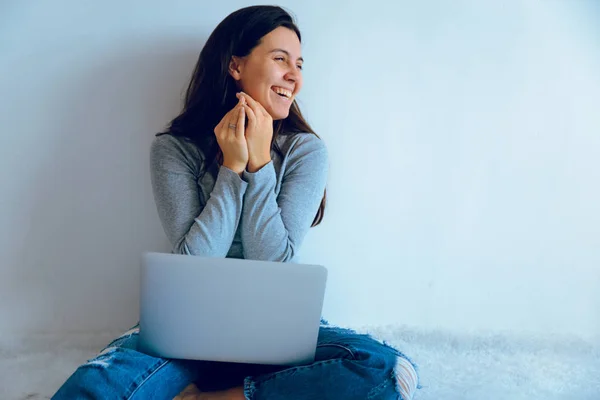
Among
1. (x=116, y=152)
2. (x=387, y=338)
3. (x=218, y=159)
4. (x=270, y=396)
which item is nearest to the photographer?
(x=270, y=396)

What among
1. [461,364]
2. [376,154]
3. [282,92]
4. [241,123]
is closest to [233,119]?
[241,123]

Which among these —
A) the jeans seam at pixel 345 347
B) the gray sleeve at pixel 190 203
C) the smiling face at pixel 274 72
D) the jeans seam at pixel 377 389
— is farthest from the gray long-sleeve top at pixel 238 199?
the jeans seam at pixel 377 389

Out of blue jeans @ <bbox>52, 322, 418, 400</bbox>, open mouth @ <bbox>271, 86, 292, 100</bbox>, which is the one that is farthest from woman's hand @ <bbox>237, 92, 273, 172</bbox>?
blue jeans @ <bbox>52, 322, 418, 400</bbox>

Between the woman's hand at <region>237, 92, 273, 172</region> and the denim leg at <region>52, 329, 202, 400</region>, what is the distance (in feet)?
1.48

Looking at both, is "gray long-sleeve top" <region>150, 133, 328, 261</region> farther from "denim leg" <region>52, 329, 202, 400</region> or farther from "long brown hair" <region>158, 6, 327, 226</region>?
"denim leg" <region>52, 329, 202, 400</region>

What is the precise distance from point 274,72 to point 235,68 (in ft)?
0.38

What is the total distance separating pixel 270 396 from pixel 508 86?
115 cm

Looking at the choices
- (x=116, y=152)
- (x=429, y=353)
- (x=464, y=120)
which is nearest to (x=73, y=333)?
(x=116, y=152)

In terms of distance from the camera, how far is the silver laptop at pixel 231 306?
2.72 ft

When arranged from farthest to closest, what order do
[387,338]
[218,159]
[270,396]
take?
[387,338] < [218,159] < [270,396]

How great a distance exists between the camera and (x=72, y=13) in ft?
4.58

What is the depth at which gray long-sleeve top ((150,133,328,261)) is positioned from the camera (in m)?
1.16

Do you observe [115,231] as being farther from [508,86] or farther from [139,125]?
[508,86]

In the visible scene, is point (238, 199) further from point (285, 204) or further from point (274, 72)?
point (274, 72)
